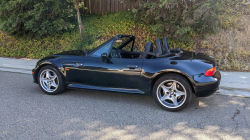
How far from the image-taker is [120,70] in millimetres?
4262

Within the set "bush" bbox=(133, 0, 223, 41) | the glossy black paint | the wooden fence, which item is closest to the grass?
"bush" bbox=(133, 0, 223, 41)

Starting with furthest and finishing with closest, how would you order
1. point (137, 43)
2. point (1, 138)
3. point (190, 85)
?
point (137, 43) → point (190, 85) → point (1, 138)

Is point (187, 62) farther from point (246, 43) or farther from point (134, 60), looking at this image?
point (246, 43)

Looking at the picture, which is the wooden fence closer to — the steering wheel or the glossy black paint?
the steering wheel

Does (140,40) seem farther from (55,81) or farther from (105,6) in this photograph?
(55,81)

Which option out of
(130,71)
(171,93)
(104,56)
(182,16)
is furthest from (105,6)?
(171,93)

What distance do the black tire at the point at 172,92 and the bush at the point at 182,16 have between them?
12.9 feet

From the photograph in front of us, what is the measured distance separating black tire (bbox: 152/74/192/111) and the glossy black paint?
0.35ft

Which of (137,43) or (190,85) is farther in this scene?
(137,43)

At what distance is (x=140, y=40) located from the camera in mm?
8891

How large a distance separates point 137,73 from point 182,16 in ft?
15.0

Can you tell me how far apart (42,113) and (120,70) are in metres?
1.71

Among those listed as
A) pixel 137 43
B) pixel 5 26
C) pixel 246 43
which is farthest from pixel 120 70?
pixel 5 26

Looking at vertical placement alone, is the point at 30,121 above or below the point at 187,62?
below
